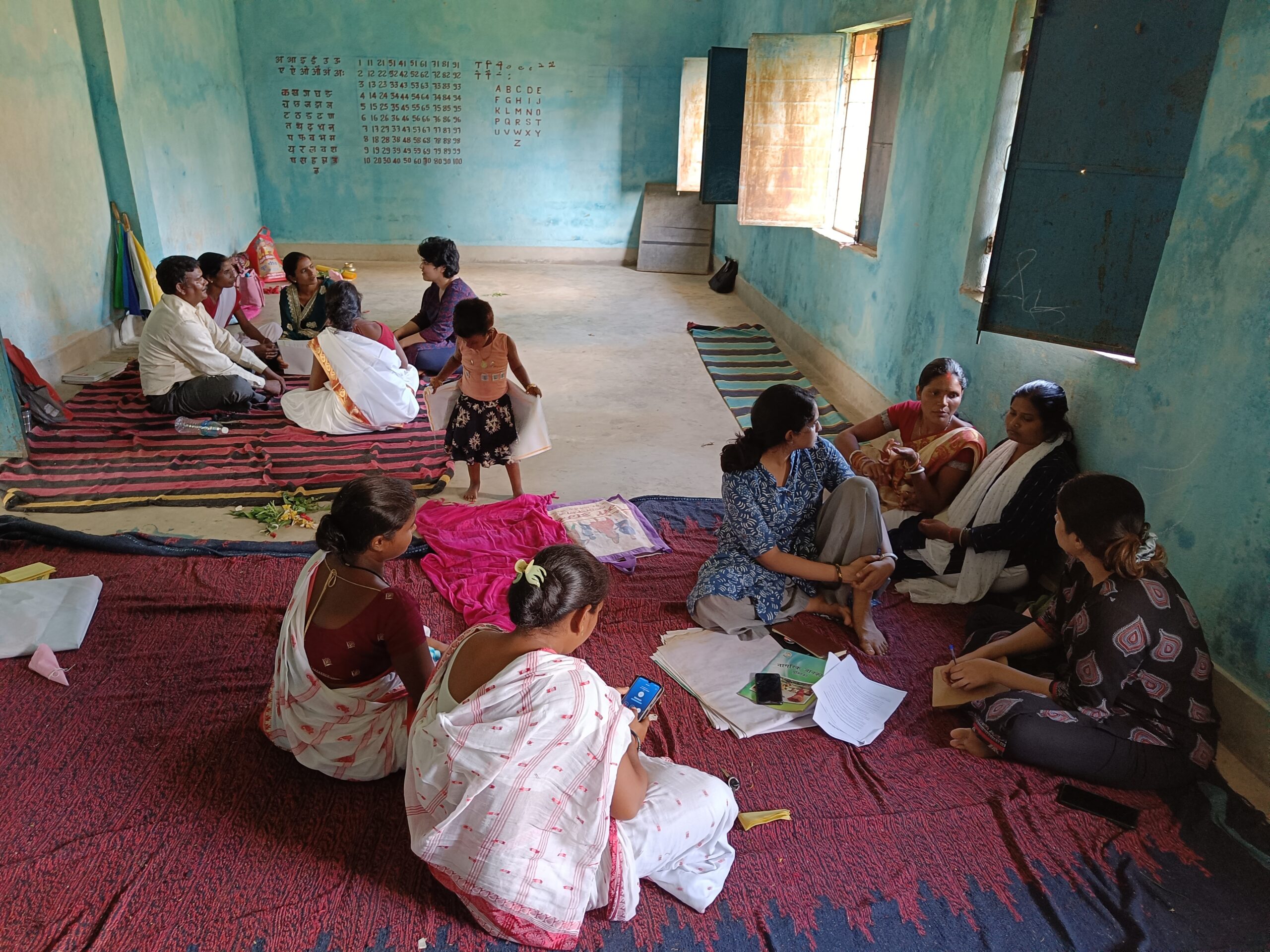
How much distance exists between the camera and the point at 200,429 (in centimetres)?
470

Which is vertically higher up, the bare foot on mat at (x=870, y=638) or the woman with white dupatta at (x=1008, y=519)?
the woman with white dupatta at (x=1008, y=519)

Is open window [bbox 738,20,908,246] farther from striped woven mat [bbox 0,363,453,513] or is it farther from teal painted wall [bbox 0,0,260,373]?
teal painted wall [bbox 0,0,260,373]

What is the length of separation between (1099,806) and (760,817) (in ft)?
3.01

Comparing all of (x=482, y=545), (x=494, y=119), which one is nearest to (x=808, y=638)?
(x=482, y=545)

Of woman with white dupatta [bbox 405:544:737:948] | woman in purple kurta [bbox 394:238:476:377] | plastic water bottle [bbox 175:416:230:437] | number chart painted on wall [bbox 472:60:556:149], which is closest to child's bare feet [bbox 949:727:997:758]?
woman with white dupatta [bbox 405:544:737:948]

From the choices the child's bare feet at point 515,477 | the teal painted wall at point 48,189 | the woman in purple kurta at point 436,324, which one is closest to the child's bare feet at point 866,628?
the child's bare feet at point 515,477

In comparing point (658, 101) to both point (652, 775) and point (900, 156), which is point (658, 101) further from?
point (652, 775)

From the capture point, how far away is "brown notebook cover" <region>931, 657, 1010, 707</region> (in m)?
2.58

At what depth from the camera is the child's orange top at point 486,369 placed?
3756 millimetres

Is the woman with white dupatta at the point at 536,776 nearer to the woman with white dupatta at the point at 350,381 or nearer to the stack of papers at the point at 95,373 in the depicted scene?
the woman with white dupatta at the point at 350,381

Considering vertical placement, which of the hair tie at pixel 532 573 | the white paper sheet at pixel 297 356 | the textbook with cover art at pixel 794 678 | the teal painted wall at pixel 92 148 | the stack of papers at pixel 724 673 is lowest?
the stack of papers at pixel 724 673

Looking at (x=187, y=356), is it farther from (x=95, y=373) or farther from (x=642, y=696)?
(x=642, y=696)

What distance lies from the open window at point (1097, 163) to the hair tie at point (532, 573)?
2.35 meters

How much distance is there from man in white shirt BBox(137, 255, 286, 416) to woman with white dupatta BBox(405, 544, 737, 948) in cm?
376
